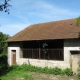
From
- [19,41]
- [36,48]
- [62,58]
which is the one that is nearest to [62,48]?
[62,58]

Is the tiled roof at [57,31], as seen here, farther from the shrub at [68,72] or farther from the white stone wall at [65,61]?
the shrub at [68,72]

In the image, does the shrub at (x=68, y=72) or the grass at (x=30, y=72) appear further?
the shrub at (x=68, y=72)

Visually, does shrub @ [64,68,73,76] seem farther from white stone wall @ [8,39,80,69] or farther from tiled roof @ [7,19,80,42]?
tiled roof @ [7,19,80,42]

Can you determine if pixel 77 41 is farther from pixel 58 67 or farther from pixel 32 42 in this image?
pixel 32 42

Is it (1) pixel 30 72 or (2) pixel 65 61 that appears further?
(1) pixel 30 72

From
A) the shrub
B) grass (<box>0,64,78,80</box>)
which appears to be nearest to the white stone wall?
grass (<box>0,64,78,80</box>)

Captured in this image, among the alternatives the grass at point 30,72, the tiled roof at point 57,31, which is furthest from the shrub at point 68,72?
the tiled roof at point 57,31

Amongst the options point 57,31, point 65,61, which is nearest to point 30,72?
point 65,61

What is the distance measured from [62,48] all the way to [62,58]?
87 centimetres

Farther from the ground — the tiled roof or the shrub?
the tiled roof

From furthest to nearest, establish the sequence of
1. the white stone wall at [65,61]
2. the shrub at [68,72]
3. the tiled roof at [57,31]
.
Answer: the tiled roof at [57,31] → the white stone wall at [65,61] → the shrub at [68,72]

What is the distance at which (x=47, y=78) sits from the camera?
16.5 meters

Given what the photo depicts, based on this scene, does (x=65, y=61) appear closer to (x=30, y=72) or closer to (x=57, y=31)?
(x=30, y=72)

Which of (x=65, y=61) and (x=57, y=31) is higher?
(x=57, y=31)
